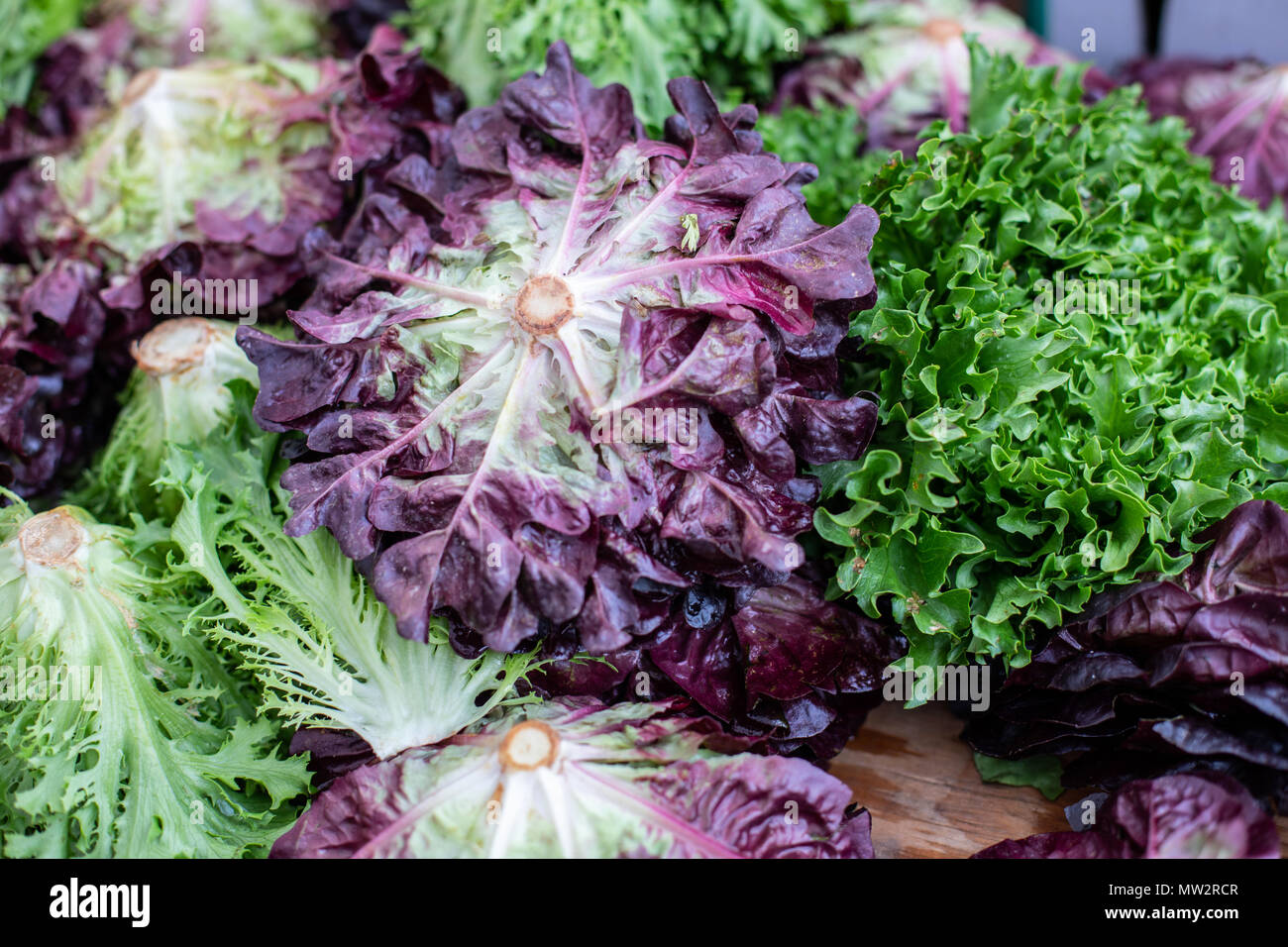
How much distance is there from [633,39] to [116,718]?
2.74 meters

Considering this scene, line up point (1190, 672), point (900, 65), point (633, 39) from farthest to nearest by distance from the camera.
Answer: point (900, 65) → point (633, 39) → point (1190, 672)

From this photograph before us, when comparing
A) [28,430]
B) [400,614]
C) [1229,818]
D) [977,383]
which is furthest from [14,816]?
[1229,818]

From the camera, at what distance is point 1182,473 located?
7.57 ft

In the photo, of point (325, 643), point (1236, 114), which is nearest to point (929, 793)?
point (325, 643)

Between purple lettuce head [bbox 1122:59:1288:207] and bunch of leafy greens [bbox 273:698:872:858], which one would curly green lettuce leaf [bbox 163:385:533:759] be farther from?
purple lettuce head [bbox 1122:59:1288:207]

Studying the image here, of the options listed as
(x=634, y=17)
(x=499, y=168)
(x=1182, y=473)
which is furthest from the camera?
(x=634, y=17)

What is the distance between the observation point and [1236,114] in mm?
3777

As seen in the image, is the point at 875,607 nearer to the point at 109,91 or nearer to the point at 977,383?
the point at 977,383

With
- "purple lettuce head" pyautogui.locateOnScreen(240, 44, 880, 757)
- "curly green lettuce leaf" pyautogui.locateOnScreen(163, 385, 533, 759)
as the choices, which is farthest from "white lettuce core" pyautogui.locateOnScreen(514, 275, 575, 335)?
"curly green lettuce leaf" pyautogui.locateOnScreen(163, 385, 533, 759)

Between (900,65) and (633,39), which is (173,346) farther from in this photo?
(900,65)

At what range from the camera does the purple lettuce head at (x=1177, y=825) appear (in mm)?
1969

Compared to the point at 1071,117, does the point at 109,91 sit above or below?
above

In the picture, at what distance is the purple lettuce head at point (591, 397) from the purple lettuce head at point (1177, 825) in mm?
676
